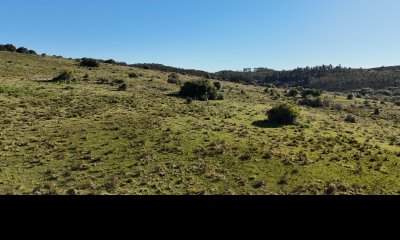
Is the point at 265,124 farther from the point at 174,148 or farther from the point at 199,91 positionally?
the point at 199,91

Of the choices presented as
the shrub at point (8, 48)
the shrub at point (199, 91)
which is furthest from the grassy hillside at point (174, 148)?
the shrub at point (8, 48)

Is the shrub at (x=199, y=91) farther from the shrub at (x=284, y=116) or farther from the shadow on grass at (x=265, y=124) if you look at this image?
the shadow on grass at (x=265, y=124)

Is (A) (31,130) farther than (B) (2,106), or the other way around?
(B) (2,106)

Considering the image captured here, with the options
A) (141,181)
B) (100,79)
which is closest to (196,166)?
(141,181)

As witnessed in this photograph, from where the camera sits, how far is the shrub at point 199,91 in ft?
208

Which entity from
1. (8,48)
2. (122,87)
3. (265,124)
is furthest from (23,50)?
(265,124)

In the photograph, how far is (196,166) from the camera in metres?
29.9

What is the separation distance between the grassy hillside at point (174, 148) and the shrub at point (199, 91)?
471 cm

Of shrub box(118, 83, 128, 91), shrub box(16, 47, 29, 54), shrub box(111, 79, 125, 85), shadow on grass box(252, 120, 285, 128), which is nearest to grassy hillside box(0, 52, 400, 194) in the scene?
shadow on grass box(252, 120, 285, 128)

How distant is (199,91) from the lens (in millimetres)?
64125

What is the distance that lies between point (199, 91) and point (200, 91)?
0.15 m

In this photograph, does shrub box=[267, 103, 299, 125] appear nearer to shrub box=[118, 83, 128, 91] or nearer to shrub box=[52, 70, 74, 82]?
shrub box=[118, 83, 128, 91]
